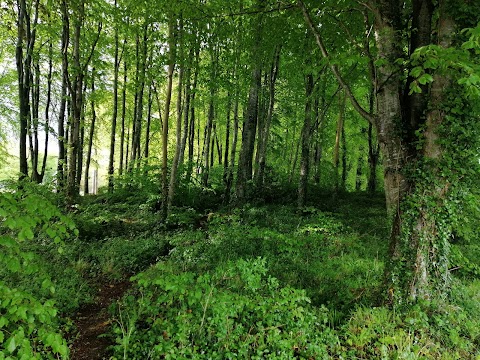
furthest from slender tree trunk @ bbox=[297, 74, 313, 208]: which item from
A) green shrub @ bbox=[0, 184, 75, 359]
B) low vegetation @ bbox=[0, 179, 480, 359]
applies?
green shrub @ bbox=[0, 184, 75, 359]

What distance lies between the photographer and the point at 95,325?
14.1ft

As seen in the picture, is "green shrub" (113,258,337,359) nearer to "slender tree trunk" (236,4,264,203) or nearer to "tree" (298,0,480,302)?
"tree" (298,0,480,302)

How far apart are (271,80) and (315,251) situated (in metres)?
9.00

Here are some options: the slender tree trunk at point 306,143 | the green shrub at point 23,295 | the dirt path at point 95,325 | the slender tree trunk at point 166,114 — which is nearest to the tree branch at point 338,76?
the green shrub at point 23,295

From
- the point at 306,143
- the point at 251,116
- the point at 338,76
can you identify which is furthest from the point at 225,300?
the point at 306,143

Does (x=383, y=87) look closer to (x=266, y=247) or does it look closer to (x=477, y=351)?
(x=477, y=351)

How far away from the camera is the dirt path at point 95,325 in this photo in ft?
12.1

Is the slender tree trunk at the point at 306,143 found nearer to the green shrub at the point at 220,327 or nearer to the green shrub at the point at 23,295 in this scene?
the green shrub at the point at 220,327

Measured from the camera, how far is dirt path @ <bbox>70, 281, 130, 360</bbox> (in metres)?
3.69

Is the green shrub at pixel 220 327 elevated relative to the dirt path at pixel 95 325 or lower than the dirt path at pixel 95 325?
elevated

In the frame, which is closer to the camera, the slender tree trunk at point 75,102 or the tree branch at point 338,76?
the tree branch at point 338,76

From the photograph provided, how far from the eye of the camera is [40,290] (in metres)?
4.77

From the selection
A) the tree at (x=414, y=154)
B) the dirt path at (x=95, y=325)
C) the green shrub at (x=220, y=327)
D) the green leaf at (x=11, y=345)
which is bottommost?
the dirt path at (x=95, y=325)

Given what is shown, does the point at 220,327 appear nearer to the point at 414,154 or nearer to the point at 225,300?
the point at 225,300
